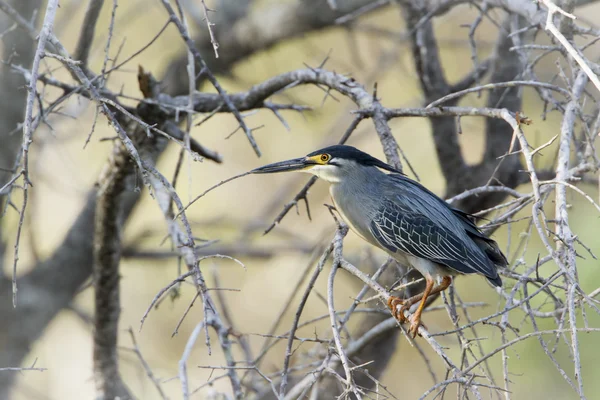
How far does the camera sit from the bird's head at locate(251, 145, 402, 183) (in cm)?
320

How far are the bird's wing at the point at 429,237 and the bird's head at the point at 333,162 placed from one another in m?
0.23

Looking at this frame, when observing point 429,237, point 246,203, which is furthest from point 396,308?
point 246,203

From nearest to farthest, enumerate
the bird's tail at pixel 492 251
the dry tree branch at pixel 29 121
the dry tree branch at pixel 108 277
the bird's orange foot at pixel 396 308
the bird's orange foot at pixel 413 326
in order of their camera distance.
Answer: the dry tree branch at pixel 29 121
the bird's orange foot at pixel 413 326
the bird's orange foot at pixel 396 308
the bird's tail at pixel 492 251
the dry tree branch at pixel 108 277

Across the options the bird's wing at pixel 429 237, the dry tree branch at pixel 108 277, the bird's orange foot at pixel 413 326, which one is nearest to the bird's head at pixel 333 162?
the bird's wing at pixel 429 237

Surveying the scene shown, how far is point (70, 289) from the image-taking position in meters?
5.12

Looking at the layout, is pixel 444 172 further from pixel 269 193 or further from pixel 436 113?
pixel 269 193

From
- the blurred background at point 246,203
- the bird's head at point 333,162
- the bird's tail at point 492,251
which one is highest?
the blurred background at point 246,203

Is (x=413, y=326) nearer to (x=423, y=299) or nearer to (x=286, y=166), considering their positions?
(x=423, y=299)

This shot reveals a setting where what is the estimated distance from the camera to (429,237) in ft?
10.3

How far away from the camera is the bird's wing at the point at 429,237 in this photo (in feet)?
10.0

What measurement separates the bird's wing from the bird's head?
0.23 meters

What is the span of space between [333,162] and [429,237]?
0.56 m

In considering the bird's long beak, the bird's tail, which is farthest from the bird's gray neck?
the bird's tail

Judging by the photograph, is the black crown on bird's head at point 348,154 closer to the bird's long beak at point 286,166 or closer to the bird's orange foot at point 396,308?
the bird's long beak at point 286,166
